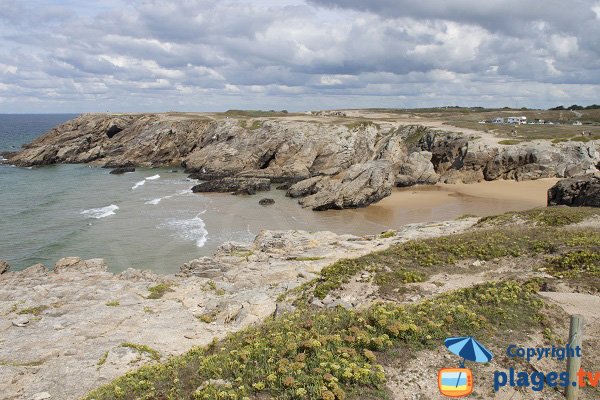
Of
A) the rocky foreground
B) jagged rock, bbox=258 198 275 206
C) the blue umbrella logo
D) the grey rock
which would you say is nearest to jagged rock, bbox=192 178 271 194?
the rocky foreground

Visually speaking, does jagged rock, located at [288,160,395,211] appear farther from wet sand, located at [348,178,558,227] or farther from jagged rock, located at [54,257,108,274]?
jagged rock, located at [54,257,108,274]

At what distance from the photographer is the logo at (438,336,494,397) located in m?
8.55

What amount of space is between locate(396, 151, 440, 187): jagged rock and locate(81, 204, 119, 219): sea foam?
123 feet

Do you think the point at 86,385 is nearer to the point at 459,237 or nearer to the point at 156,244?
the point at 459,237

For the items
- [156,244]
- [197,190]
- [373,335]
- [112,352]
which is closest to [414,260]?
[373,335]

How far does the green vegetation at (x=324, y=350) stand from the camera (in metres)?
9.55

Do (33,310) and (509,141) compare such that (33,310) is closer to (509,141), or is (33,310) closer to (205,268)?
(205,268)

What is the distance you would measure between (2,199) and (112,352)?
52649mm

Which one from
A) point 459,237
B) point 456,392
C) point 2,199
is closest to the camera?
point 456,392

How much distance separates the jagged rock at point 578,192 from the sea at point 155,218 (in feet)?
34.6

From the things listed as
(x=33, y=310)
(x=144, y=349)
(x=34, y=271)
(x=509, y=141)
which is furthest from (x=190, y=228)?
(x=509, y=141)

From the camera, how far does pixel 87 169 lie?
84.4 meters

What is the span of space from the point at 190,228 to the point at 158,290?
66.6ft

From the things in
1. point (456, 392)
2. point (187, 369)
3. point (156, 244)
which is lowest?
point (156, 244)
